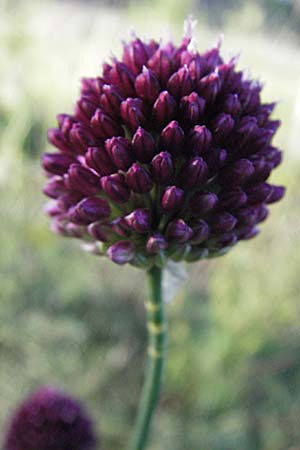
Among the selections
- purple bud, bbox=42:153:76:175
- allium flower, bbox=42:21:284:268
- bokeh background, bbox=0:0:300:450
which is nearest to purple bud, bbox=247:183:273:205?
allium flower, bbox=42:21:284:268

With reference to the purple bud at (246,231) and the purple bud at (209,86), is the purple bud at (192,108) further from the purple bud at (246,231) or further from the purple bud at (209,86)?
the purple bud at (246,231)

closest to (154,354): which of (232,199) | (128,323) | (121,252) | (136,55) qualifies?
(121,252)

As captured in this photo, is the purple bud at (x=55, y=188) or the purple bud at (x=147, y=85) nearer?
the purple bud at (x=147, y=85)

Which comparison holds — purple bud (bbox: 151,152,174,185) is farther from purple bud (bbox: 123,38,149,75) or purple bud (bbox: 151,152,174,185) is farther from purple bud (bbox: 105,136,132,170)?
purple bud (bbox: 123,38,149,75)

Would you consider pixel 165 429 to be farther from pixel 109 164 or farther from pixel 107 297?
pixel 109 164

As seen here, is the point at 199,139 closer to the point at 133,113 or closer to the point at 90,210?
the point at 133,113

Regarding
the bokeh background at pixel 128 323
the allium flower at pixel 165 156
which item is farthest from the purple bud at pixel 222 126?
the bokeh background at pixel 128 323

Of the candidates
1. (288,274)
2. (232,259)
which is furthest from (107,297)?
(288,274)
